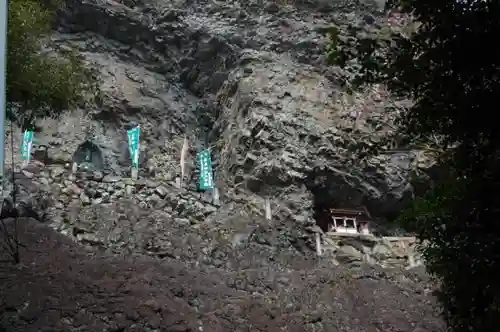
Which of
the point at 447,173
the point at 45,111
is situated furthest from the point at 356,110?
the point at 447,173

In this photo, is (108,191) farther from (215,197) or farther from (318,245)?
(318,245)

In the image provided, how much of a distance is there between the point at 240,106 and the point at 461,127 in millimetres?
16725

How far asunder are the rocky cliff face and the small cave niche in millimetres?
263

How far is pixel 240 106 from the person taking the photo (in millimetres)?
20234

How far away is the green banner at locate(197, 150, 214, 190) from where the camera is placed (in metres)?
18.8

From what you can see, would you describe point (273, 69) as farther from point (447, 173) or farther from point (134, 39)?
point (447, 173)

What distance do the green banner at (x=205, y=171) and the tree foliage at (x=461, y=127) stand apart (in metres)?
14.8

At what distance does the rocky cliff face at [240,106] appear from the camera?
18.1 meters

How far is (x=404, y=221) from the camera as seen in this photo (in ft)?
14.8

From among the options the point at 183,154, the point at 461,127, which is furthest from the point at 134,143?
the point at 461,127

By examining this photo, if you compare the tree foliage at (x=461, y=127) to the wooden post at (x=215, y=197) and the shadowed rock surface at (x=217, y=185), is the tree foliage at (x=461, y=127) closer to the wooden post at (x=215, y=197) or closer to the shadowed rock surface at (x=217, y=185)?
the shadowed rock surface at (x=217, y=185)

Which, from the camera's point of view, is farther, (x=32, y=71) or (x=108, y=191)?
(x=108, y=191)

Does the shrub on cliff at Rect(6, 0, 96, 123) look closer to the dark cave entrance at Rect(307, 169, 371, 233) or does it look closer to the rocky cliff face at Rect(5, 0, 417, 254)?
the rocky cliff face at Rect(5, 0, 417, 254)

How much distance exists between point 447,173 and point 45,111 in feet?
23.1
